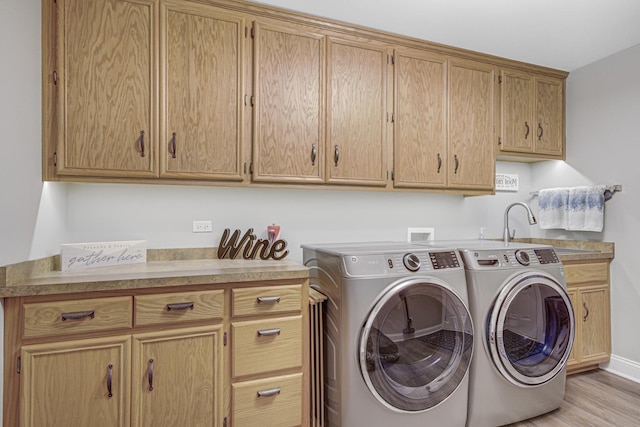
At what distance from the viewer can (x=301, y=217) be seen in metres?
2.49

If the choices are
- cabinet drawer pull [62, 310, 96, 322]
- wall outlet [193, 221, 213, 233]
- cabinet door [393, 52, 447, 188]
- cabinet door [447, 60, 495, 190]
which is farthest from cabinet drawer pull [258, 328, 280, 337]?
cabinet door [447, 60, 495, 190]

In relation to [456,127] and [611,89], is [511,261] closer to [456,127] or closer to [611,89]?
[456,127]

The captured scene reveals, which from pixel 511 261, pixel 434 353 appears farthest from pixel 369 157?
pixel 434 353

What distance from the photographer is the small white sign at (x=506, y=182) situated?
125 inches

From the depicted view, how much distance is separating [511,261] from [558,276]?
15.0 inches

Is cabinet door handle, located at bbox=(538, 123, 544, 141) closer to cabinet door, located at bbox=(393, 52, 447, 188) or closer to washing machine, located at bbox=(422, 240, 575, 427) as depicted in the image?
cabinet door, located at bbox=(393, 52, 447, 188)

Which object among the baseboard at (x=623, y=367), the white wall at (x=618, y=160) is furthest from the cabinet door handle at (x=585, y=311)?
the baseboard at (x=623, y=367)

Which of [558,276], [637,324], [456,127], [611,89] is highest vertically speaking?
[611,89]

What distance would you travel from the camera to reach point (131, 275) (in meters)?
1.62

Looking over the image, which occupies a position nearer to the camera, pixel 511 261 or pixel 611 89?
pixel 511 261

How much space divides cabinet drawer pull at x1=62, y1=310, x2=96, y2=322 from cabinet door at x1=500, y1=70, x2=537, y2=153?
2.91 m

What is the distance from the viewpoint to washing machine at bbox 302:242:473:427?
1.73 metres

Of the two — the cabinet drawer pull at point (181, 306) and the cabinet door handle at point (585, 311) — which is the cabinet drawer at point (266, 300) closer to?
the cabinet drawer pull at point (181, 306)

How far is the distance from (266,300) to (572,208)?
2663mm
